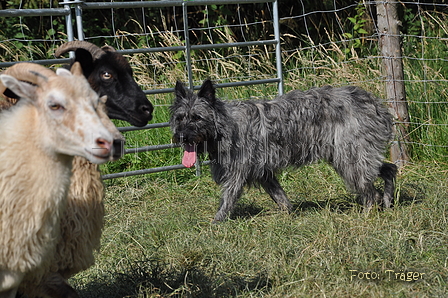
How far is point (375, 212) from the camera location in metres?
5.43

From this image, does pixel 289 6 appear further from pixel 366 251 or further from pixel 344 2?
pixel 366 251

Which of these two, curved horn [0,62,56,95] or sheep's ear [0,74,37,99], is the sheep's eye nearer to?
curved horn [0,62,56,95]

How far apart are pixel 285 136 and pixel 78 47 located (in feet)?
8.57

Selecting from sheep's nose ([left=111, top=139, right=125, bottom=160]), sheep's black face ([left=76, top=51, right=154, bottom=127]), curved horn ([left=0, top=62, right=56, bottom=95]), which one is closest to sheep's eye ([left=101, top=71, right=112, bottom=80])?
sheep's black face ([left=76, top=51, right=154, bottom=127])

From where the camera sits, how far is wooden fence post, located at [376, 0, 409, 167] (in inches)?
278

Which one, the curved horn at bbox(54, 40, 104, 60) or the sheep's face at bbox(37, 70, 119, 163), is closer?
the sheep's face at bbox(37, 70, 119, 163)

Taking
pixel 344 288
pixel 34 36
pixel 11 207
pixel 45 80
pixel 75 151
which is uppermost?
pixel 34 36

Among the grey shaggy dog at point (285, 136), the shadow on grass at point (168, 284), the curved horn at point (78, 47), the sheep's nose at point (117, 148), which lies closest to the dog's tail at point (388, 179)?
the grey shaggy dog at point (285, 136)

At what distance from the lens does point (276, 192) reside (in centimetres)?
609

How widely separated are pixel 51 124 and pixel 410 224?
3.17 m

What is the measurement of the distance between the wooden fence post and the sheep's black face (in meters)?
3.88

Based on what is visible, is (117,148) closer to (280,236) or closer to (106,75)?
(106,75)

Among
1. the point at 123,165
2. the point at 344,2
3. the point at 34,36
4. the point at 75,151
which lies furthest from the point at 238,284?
the point at 344,2

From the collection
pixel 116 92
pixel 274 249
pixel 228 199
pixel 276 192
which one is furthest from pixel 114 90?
pixel 276 192
